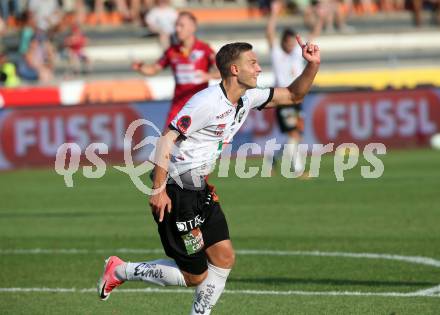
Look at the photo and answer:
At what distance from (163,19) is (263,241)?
17355 mm

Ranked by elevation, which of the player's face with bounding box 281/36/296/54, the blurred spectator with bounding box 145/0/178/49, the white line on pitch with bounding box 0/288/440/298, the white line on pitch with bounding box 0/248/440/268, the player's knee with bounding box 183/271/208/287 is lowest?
the blurred spectator with bounding box 145/0/178/49

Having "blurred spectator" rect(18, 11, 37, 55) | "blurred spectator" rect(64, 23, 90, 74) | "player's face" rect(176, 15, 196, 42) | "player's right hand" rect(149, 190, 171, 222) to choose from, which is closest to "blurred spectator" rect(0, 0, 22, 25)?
"blurred spectator" rect(18, 11, 37, 55)

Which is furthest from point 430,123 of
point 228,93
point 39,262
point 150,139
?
point 228,93

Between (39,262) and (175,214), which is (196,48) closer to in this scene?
(39,262)

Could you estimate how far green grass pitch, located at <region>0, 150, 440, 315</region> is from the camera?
9141 mm

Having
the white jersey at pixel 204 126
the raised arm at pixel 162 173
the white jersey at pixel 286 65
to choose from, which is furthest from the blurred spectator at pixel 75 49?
the raised arm at pixel 162 173

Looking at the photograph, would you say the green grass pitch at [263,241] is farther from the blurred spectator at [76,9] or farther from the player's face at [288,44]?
the blurred spectator at [76,9]

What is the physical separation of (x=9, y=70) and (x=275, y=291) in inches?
669

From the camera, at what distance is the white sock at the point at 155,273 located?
790 centimetres

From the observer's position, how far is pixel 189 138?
25.2 feet

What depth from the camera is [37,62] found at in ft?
93.5

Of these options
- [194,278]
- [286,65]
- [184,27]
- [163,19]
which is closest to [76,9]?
[163,19]

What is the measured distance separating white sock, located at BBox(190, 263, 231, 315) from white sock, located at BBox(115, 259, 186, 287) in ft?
0.65

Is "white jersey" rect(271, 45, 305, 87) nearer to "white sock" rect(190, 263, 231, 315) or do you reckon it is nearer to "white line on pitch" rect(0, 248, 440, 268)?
"white line on pitch" rect(0, 248, 440, 268)
